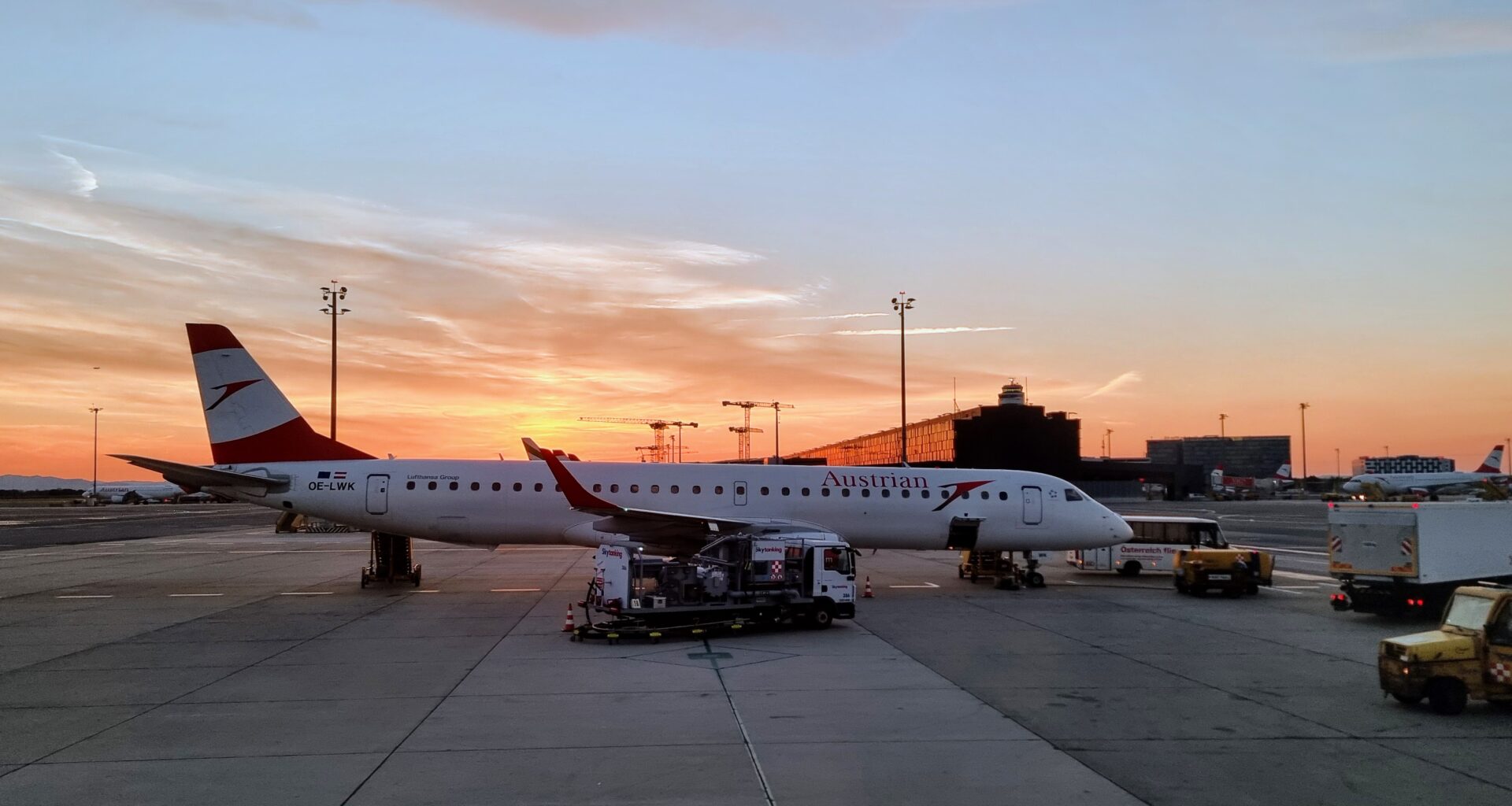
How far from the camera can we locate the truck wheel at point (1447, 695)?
1255 cm

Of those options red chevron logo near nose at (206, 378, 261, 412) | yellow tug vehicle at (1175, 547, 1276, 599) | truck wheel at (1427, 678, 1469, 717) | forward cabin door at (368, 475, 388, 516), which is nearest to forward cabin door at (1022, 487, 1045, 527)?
yellow tug vehicle at (1175, 547, 1276, 599)

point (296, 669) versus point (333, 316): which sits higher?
point (333, 316)

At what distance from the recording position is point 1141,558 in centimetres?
3238

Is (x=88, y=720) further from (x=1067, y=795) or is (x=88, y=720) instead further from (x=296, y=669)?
(x=1067, y=795)

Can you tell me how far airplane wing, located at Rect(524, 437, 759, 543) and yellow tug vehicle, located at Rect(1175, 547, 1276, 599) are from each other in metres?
12.3

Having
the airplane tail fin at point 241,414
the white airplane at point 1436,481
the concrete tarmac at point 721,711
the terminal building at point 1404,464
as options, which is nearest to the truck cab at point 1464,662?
the concrete tarmac at point 721,711

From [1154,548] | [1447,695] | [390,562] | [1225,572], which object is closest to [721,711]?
[1447,695]

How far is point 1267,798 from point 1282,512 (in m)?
79.8

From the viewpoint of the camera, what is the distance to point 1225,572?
26.0 metres

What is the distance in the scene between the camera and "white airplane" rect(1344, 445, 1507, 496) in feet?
285

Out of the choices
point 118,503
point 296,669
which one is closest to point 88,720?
point 296,669

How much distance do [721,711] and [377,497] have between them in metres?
17.3

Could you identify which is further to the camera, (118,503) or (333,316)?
(118,503)

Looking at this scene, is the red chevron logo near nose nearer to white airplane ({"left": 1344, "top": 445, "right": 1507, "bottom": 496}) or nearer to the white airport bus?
the white airport bus
